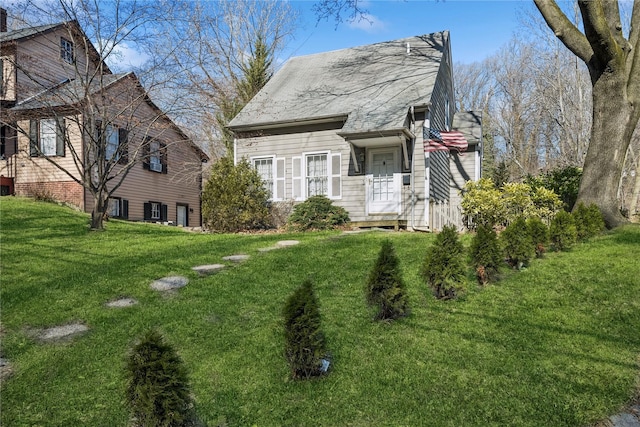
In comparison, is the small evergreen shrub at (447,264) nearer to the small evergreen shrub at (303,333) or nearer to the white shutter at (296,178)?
the small evergreen shrub at (303,333)

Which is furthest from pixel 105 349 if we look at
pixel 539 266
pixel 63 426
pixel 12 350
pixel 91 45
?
pixel 91 45

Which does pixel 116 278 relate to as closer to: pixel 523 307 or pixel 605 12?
pixel 523 307

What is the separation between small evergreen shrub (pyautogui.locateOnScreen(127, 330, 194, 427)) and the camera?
263cm

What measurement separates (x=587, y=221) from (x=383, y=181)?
631 cm

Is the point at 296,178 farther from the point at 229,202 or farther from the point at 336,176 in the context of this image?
the point at 229,202

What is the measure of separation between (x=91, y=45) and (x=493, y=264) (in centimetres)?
1050

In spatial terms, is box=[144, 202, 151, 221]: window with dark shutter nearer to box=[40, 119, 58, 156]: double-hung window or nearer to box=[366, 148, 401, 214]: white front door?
box=[40, 119, 58, 156]: double-hung window

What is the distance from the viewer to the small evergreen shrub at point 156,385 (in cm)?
263

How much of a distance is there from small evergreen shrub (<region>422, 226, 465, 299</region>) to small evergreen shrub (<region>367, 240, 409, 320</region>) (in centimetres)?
61

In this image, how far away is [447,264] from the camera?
4.70 m

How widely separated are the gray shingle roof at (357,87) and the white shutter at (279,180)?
4.29 feet

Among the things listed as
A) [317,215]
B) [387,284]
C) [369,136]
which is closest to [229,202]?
[317,215]

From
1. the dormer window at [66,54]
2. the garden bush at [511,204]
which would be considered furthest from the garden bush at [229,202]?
the garden bush at [511,204]

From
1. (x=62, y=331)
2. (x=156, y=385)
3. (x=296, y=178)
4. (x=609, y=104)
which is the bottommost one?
(x=62, y=331)
